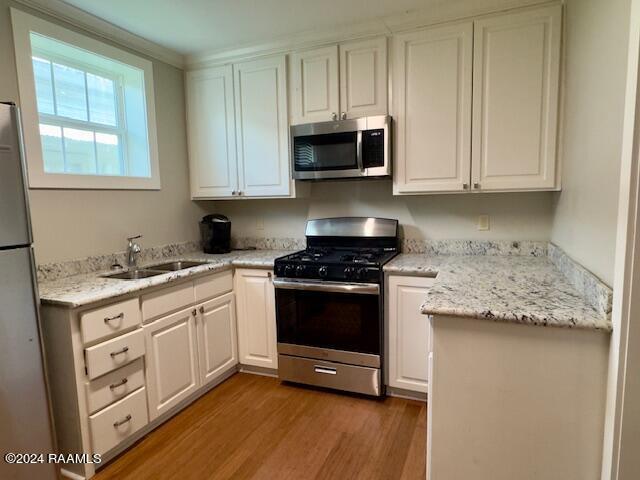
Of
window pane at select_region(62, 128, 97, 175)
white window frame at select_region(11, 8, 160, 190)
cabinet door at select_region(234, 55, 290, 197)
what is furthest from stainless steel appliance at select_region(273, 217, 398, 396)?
window pane at select_region(62, 128, 97, 175)

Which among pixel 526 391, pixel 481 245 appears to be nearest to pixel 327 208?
pixel 481 245

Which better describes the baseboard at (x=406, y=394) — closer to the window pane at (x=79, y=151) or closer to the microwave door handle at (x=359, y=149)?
the microwave door handle at (x=359, y=149)

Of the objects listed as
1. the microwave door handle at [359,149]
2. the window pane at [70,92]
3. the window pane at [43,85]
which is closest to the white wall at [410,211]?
the microwave door handle at [359,149]

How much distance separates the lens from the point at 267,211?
3223 millimetres

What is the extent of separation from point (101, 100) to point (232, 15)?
1.07 m

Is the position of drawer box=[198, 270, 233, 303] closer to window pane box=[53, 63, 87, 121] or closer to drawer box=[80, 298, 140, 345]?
drawer box=[80, 298, 140, 345]

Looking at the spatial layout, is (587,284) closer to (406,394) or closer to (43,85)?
(406,394)

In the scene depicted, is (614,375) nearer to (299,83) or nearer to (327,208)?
(327,208)

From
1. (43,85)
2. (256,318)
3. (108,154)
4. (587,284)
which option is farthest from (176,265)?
(587,284)

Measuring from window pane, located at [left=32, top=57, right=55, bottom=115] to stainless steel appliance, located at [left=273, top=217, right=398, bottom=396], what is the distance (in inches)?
65.0

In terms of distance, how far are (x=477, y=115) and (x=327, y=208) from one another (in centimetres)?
127

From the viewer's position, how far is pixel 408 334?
7.60ft

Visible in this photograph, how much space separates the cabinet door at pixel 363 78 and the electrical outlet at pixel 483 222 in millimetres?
984

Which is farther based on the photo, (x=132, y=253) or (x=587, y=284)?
(x=132, y=253)
